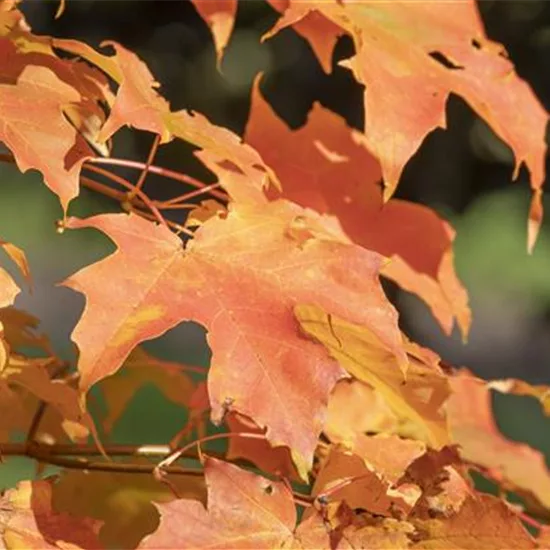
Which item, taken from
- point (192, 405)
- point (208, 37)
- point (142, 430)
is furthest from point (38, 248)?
point (192, 405)

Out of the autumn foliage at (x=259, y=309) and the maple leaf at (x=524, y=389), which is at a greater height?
the autumn foliage at (x=259, y=309)

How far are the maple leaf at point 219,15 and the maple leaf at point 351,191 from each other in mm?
125

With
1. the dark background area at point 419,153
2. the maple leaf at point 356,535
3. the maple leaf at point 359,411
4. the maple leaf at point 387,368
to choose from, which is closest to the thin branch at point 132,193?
the maple leaf at point 387,368

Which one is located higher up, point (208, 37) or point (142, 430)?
point (208, 37)

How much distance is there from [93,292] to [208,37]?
227 inches

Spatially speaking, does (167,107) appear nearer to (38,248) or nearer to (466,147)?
(466,147)

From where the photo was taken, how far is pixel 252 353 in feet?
2.72

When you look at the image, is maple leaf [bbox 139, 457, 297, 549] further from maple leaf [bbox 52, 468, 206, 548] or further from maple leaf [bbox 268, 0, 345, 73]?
maple leaf [bbox 268, 0, 345, 73]

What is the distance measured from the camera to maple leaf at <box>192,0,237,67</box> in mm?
1121

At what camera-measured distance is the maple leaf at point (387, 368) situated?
2.97ft

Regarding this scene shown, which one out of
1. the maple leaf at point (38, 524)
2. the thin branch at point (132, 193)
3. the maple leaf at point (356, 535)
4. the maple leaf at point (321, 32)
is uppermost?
the maple leaf at point (321, 32)

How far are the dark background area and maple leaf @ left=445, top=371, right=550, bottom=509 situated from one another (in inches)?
120

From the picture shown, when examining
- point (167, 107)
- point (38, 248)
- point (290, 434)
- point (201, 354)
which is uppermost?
point (167, 107)

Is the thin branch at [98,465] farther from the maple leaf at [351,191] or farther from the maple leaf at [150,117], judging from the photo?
the maple leaf at [351,191]
